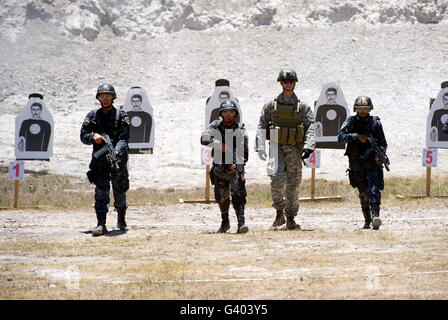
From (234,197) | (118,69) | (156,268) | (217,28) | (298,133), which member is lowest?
(156,268)

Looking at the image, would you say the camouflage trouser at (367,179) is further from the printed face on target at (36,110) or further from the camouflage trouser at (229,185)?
the printed face on target at (36,110)

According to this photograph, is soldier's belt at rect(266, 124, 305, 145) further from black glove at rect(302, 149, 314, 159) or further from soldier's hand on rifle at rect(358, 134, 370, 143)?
soldier's hand on rifle at rect(358, 134, 370, 143)

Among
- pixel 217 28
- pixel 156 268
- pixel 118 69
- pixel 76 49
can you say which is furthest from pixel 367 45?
pixel 156 268

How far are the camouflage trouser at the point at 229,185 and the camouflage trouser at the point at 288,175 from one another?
456 millimetres

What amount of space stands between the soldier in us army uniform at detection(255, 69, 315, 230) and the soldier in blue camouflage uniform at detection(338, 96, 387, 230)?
60 centimetres

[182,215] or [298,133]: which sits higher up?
[298,133]

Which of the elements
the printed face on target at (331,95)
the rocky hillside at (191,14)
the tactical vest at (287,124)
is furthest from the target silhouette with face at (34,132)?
the rocky hillside at (191,14)

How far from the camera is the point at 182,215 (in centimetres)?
1196

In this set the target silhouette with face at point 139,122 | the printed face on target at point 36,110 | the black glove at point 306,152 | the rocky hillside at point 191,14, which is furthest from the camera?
the rocky hillside at point 191,14

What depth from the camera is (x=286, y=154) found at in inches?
324

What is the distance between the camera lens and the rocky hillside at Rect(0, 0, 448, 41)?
48188 mm

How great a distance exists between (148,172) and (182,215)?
15.8 metres

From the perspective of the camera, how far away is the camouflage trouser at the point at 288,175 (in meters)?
8.20

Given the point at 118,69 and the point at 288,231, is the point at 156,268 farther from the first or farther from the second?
the point at 118,69
